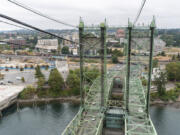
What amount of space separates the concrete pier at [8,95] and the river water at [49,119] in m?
1.39

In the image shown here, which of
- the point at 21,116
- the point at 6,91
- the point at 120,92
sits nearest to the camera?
the point at 21,116

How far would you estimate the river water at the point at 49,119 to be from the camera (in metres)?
22.8

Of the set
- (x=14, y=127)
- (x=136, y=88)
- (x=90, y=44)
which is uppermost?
(x=90, y=44)

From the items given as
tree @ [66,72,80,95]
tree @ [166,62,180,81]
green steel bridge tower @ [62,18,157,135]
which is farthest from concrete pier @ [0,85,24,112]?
tree @ [166,62,180,81]

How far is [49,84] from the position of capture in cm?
3503

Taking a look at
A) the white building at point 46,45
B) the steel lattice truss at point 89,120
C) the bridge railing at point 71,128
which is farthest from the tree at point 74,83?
the white building at point 46,45

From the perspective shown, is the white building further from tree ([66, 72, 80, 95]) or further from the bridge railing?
the bridge railing

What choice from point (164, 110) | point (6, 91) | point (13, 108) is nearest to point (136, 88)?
point (164, 110)

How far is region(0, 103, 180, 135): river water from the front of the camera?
22.8 metres

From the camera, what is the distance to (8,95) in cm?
3022

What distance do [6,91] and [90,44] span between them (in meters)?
25.1

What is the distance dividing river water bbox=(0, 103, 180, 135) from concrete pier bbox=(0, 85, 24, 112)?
4.57 ft

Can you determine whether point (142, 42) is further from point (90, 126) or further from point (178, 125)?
point (178, 125)

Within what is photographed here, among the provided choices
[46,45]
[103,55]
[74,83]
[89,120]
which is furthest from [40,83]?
[46,45]
